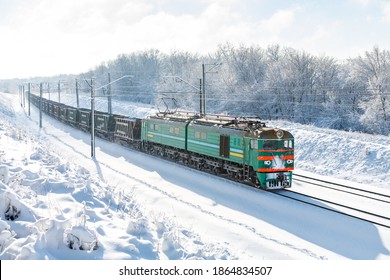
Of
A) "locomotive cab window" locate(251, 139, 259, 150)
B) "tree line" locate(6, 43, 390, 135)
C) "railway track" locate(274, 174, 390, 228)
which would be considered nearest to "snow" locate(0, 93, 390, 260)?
"railway track" locate(274, 174, 390, 228)

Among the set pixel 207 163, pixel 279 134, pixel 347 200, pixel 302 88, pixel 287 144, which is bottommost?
pixel 347 200

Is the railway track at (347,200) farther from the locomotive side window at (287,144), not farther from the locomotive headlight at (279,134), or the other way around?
the locomotive headlight at (279,134)

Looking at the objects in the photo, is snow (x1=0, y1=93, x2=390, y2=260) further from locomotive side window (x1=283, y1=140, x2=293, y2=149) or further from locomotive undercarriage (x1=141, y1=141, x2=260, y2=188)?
locomotive side window (x1=283, y1=140, x2=293, y2=149)

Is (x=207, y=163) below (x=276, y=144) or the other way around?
below

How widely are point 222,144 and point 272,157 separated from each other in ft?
12.7

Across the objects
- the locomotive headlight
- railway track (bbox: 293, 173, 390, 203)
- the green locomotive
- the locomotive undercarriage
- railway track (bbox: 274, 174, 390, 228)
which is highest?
the locomotive headlight

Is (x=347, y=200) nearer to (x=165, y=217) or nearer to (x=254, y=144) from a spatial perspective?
(x=254, y=144)

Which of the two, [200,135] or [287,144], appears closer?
[287,144]

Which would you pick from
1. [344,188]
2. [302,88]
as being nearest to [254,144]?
[344,188]

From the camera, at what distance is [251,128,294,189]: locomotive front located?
2130 centimetres

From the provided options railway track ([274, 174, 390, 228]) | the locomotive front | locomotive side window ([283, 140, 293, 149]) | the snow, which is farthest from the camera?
locomotive side window ([283, 140, 293, 149])

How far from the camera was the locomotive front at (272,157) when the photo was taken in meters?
21.3

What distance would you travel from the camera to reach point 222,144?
80.0 ft

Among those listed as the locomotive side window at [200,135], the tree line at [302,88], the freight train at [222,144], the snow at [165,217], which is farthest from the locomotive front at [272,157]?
the tree line at [302,88]
